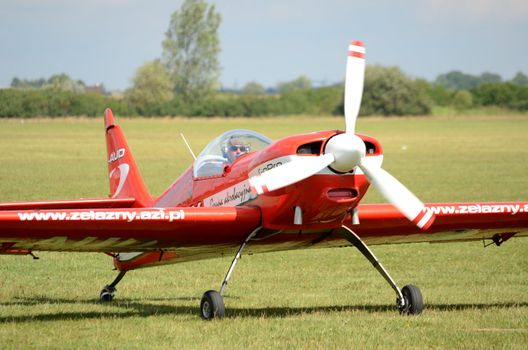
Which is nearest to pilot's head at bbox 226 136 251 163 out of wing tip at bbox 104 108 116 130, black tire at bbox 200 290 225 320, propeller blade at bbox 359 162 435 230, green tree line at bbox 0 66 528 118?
black tire at bbox 200 290 225 320

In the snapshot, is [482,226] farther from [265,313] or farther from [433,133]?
[433,133]

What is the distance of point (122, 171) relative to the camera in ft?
42.6

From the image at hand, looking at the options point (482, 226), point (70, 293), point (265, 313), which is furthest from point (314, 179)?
point (70, 293)

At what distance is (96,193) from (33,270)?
516 inches

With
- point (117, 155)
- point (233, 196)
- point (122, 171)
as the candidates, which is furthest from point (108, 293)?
point (233, 196)

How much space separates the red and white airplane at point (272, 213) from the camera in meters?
9.19

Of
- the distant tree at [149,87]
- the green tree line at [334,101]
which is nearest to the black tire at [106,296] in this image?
the green tree line at [334,101]

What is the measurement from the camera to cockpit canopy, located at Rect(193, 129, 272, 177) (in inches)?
417

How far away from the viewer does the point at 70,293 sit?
1227 centimetres

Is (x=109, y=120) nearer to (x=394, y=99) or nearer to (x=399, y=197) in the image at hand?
(x=399, y=197)

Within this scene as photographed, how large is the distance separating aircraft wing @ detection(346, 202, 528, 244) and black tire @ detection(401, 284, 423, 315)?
28.6 inches

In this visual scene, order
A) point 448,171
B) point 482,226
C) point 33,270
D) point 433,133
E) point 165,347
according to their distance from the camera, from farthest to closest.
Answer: point 433,133 < point 448,171 < point 33,270 < point 482,226 < point 165,347

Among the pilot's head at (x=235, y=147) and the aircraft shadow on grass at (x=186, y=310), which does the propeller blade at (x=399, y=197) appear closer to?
the aircraft shadow on grass at (x=186, y=310)

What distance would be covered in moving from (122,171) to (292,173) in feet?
14.3
